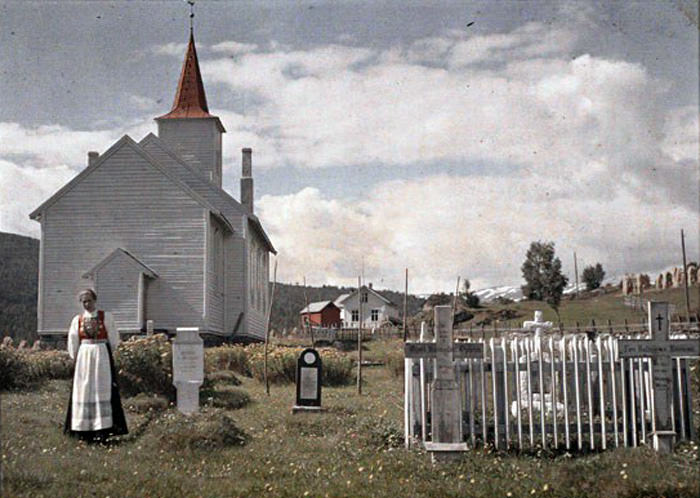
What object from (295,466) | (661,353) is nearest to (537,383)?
(661,353)

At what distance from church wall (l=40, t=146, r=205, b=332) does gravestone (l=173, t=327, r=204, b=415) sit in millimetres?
10684

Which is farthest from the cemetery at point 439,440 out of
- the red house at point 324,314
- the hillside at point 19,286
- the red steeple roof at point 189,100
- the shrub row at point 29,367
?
the red house at point 324,314

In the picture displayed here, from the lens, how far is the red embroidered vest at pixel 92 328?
11386mm

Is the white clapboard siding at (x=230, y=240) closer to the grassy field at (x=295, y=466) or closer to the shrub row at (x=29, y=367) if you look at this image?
the shrub row at (x=29, y=367)

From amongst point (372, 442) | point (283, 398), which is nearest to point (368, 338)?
point (283, 398)

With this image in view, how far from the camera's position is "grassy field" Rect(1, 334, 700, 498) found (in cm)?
870

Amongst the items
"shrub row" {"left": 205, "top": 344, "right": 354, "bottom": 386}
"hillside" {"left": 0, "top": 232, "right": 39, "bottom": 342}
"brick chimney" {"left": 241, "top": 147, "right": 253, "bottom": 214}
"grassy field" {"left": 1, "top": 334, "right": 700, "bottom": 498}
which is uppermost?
"brick chimney" {"left": 241, "top": 147, "right": 253, "bottom": 214}

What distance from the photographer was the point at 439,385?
10.4m

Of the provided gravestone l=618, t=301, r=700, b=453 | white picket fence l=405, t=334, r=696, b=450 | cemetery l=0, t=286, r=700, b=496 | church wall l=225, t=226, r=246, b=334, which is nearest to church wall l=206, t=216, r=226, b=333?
church wall l=225, t=226, r=246, b=334

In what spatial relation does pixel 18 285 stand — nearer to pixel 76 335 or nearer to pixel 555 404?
pixel 76 335

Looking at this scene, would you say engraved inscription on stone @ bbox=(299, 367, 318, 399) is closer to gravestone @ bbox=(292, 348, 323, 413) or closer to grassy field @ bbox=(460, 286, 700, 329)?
gravestone @ bbox=(292, 348, 323, 413)

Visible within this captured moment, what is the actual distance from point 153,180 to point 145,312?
3.89 metres

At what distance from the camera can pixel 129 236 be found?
2408 centimetres

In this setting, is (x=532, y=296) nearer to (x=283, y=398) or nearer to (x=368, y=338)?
(x=368, y=338)
